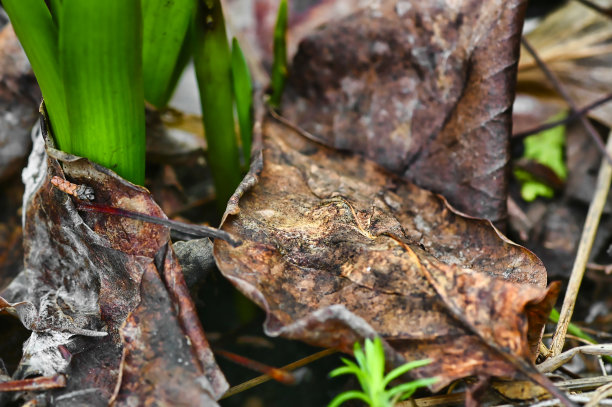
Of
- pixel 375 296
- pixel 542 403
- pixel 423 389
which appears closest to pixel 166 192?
pixel 375 296

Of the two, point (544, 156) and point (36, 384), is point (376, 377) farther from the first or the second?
point (544, 156)

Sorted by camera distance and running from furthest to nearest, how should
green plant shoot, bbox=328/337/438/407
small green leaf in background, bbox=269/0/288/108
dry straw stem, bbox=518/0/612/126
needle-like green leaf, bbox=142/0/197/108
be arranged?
1. dry straw stem, bbox=518/0/612/126
2. small green leaf in background, bbox=269/0/288/108
3. needle-like green leaf, bbox=142/0/197/108
4. green plant shoot, bbox=328/337/438/407

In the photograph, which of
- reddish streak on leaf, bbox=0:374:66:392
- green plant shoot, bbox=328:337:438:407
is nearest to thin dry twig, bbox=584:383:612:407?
green plant shoot, bbox=328:337:438:407

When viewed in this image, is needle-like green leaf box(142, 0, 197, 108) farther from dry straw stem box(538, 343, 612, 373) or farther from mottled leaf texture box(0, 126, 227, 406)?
dry straw stem box(538, 343, 612, 373)

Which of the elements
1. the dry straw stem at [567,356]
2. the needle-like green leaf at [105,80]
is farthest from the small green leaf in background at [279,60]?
the dry straw stem at [567,356]

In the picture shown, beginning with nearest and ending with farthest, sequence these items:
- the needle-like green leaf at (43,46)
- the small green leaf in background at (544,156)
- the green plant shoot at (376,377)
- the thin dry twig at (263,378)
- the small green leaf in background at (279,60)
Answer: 1. the green plant shoot at (376,377)
2. the needle-like green leaf at (43,46)
3. the thin dry twig at (263,378)
4. the small green leaf in background at (279,60)
5. the small green leaf in background at (544,156)

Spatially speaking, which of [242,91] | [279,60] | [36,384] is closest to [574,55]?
[279,60]

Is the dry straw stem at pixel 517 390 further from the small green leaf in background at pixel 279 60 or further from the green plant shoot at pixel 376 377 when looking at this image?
the small green leaf in background at pixel 279 60
